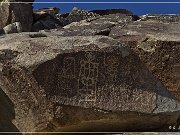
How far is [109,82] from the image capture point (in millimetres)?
3746

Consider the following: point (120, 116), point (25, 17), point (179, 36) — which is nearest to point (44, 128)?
point (120, 116)

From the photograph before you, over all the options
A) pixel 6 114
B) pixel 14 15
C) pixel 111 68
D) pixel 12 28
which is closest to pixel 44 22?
pixel 14 15

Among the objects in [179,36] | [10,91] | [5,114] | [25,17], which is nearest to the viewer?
[5,114]

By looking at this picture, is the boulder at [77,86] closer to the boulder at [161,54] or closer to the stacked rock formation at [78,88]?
the stacked rock formation at [78,88]

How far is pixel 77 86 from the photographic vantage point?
3.70 meters

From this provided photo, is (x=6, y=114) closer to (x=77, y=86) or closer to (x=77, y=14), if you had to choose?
(x=77, y=86)

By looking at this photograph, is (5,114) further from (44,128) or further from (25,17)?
(25,17)

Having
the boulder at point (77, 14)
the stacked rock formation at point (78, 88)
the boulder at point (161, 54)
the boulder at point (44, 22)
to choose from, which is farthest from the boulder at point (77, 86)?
the boulder at point (77, 14)

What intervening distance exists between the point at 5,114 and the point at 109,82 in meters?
0.78

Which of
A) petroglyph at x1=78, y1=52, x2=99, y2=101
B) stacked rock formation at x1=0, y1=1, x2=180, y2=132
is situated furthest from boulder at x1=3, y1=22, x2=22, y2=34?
petroglyph at x1=78, y1=52, x2=99, y2=101

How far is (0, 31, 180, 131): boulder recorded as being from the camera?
3652 millimetres

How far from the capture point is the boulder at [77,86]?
365cm

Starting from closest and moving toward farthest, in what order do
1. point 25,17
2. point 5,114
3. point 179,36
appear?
point 5,114, point 179,36, point 25,17

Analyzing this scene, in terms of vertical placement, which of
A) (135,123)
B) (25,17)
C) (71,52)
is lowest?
(25,17)
